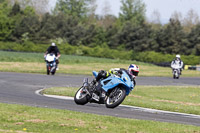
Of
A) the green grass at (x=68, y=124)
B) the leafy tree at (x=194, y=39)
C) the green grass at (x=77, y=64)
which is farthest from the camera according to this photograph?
the leafy tree at (x=194, y=39)

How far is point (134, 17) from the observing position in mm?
106000

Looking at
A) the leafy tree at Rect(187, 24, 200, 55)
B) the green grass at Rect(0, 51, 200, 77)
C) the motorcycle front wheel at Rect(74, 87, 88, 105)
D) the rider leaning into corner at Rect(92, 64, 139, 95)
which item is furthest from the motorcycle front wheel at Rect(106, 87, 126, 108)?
the leafy tree at Rect(187, 24, 200, 55)

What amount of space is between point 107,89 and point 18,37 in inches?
2580

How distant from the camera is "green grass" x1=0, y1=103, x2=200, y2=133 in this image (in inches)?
333

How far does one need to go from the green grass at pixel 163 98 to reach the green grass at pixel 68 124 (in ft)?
14.0

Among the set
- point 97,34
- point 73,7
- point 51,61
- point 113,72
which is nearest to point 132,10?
point 73,7

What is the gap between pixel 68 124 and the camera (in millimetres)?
9016

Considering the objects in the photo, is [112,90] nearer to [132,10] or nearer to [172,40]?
[172,40]

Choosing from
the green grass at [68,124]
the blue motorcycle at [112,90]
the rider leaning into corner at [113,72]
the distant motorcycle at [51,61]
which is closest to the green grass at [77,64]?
the distant motorcycle at [51,61]

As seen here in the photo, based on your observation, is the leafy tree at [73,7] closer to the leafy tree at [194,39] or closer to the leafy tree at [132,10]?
the leafy tree at [132,10]

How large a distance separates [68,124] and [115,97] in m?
3.03

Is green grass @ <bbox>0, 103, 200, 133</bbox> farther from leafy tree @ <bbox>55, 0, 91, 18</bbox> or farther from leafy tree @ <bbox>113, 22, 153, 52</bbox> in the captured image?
leafy tree @ <bbox>55, 0, 91, 18</bbox>

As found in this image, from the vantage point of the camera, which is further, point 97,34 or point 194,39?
point 97,34

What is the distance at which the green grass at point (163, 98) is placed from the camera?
14.2m
